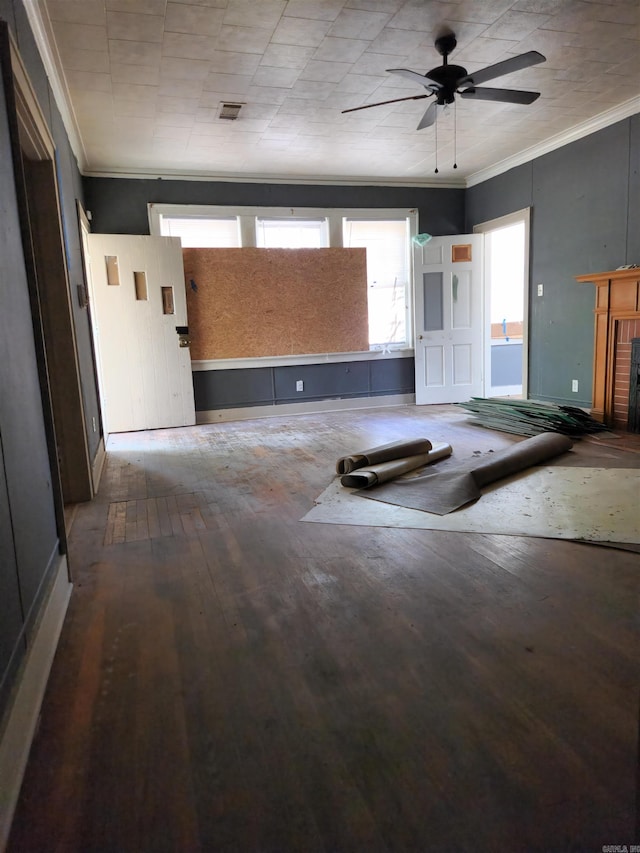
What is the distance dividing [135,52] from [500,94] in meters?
2.46

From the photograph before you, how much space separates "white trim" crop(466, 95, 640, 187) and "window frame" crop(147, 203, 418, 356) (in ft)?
3.21

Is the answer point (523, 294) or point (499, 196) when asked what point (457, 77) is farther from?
point (499, 196)

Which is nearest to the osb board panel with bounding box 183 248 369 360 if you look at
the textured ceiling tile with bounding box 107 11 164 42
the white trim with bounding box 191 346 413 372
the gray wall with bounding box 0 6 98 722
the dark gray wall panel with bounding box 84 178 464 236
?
the white trim with bounding box 191 346 413 372

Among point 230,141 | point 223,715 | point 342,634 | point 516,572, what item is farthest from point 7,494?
point 230,141

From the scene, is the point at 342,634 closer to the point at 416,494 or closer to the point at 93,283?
the point at 416,494

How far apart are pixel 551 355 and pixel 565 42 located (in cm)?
317

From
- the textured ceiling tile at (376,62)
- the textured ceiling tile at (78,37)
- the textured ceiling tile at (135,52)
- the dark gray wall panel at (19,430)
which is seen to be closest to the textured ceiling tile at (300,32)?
the textured ceiling tile at (376,62)

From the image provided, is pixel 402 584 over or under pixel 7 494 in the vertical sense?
under

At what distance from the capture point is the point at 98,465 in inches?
165

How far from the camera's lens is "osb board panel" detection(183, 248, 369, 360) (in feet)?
20.9

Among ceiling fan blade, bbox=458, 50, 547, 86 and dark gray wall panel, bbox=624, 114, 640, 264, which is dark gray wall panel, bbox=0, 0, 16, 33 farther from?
dark gray wall panel, bbox=624, 114, 640, 264

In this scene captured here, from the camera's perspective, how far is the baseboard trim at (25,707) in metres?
1.16

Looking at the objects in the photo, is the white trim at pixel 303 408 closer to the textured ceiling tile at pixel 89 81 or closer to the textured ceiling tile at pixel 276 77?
the textured ceiling tile at pixel 89 81

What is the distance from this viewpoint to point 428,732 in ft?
4.50
